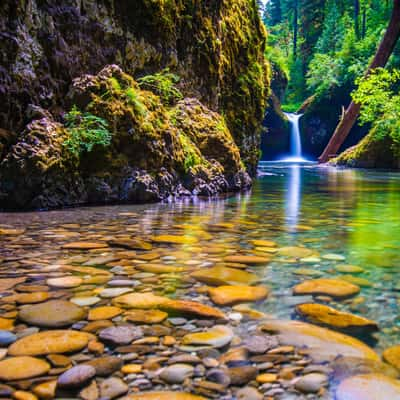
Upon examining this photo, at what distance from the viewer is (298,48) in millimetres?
45188

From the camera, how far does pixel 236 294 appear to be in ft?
5.94

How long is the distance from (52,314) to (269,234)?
2137mm

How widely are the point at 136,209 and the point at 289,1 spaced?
48.1 meters

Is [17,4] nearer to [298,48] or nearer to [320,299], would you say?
[320,299]

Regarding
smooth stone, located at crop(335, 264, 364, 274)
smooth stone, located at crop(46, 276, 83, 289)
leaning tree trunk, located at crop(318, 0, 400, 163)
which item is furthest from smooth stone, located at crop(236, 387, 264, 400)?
leaning tree trunk, located at crop(318, 0, 400, 163)

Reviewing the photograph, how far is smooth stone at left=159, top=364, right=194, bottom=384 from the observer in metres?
1.14

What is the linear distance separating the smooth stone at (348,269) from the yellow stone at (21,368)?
1.62 metres

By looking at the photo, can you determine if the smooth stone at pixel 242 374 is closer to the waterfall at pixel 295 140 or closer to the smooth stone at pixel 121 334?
the smooth stone at pixel 121 334

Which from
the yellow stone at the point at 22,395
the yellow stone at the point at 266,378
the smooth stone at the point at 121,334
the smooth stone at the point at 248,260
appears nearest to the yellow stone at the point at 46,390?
the yellow stone at the point at 22,395

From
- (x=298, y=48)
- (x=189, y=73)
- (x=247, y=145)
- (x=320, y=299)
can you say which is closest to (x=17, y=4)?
(x=189, y=73)

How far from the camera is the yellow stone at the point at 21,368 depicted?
1107 mm

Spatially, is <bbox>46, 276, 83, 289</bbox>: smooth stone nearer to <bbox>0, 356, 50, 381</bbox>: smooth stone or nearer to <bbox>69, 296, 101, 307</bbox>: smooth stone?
<bbox>69, 296, 101, 307</bbox>: smooth stone

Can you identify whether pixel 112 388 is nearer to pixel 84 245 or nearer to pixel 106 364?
pixel 106 364

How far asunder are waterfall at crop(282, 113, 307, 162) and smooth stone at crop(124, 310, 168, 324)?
29738mm
